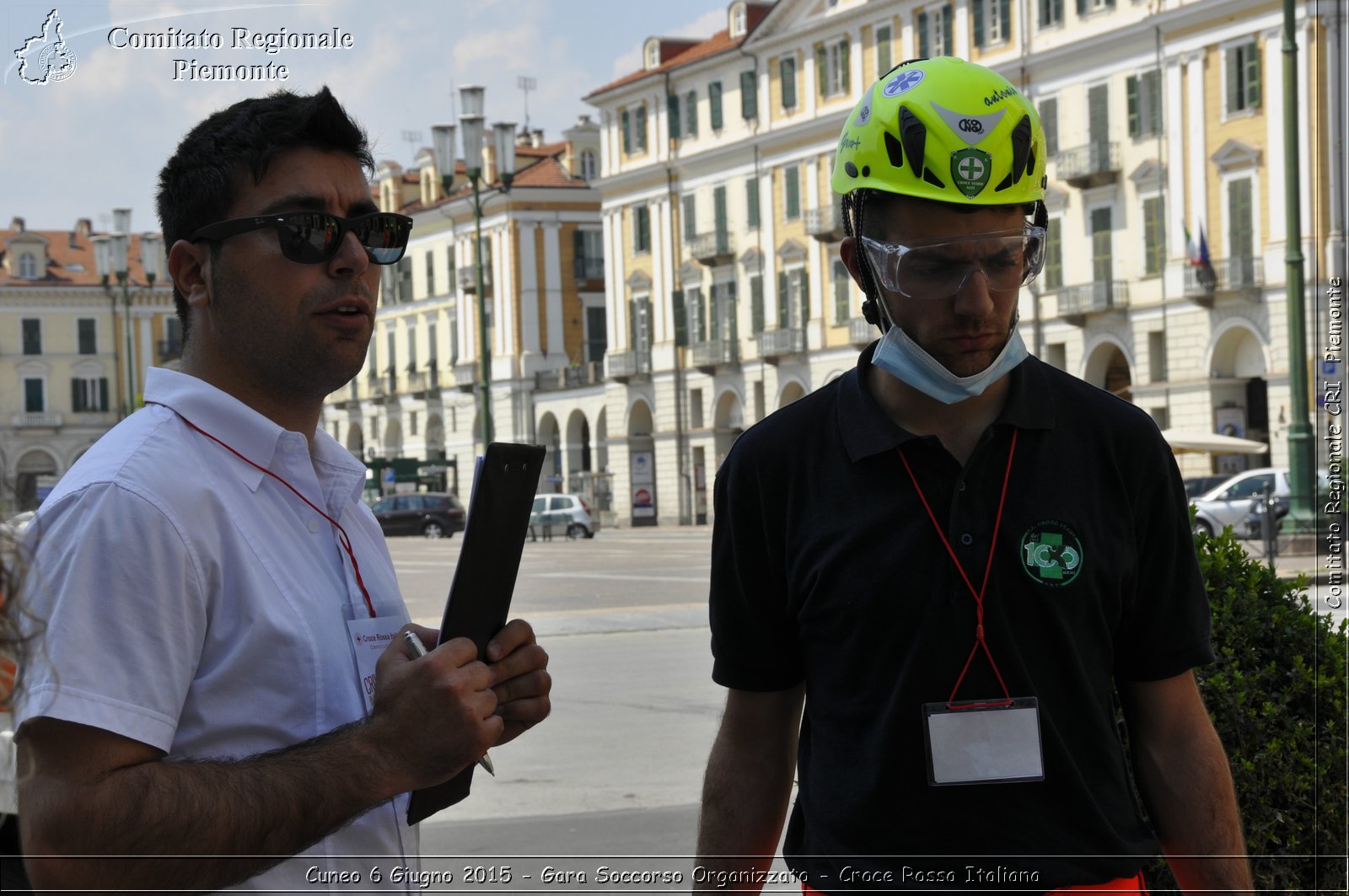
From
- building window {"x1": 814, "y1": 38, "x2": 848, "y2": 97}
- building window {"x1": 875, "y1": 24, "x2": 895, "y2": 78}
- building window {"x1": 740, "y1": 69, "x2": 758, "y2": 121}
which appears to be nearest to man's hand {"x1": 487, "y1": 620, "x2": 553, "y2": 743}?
building window {"x1": 875, "y1": 24, "x2": 895, "y2": 78}

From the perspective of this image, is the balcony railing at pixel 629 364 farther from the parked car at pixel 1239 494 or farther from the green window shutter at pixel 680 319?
the parked car at pixel 1239 494

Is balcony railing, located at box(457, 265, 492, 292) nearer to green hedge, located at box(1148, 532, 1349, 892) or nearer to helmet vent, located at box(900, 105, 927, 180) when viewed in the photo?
green hedge, located at box(1148, 532, 1349, 892)

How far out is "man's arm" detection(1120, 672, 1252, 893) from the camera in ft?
7.95

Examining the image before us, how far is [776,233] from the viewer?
178 ft

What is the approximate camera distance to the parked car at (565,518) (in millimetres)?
47156

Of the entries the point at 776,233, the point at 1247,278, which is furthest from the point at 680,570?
the point at 776,233

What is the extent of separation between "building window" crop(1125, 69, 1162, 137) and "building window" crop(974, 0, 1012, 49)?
14.2 ft

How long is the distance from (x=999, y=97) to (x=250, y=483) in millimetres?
1224

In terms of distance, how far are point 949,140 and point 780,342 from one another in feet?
170

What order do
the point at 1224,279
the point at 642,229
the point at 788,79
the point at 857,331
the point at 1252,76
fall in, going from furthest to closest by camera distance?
the point at 642,229
the point at 788,79
the point at 857,331
the point at 1224,279
the point at 1252,76

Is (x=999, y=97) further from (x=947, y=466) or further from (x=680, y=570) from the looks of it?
(x=680, y=570)

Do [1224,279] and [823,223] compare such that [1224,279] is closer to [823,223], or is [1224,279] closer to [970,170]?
[823,223]

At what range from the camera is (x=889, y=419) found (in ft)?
8.21

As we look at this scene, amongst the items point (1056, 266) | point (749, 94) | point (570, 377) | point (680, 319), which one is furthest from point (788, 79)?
point (570, 377)
